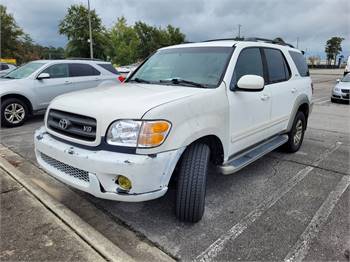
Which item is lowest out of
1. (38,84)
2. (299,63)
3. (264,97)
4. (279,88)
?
(264,97)

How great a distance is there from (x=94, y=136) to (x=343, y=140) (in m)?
5.58

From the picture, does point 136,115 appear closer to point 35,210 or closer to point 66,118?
point 66,118

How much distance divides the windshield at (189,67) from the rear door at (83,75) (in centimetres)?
460

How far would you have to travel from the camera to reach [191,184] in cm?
273

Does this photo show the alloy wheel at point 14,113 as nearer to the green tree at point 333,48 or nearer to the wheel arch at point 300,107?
the wheel arch at point 300,107

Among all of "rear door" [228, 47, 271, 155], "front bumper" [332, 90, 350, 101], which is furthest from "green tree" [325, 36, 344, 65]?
"rear door" [228, 47, 271, 155]

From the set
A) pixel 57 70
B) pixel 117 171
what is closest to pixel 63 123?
pixel 117 171

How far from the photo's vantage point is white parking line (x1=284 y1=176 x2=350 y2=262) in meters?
2.50

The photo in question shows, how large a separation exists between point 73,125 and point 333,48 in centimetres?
8983

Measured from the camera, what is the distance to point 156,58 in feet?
13.9

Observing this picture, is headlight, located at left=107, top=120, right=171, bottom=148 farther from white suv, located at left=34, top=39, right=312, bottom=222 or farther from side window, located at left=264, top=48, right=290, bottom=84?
side window, located at left=264, top=48, right=290, bottom=84

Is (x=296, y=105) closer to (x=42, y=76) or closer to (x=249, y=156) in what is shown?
(x=249, y=156)

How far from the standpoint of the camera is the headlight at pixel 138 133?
8.17 ft

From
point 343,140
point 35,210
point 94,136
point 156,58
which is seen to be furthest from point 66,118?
point 343,140
